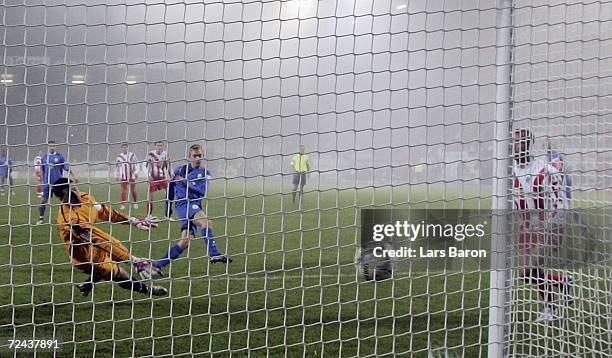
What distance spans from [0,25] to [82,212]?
142 cm

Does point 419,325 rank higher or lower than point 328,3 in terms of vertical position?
lower

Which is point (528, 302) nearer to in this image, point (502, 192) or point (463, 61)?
point (502, 192)

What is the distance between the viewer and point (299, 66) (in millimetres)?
3568

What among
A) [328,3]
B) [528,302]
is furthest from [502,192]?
[328,3]

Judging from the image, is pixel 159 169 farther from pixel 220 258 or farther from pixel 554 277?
pixel 554 277

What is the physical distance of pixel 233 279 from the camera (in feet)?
19.5

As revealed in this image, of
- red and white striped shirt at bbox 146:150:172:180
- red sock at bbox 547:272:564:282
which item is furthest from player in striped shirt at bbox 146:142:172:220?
red sock at bbox 547:272:564:282

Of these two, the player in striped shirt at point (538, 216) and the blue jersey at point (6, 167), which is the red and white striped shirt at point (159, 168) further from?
the player in striped shirt at point (538, 216)

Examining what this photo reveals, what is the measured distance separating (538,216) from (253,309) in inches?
91.3

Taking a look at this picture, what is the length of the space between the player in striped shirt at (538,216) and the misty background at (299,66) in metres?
0.14

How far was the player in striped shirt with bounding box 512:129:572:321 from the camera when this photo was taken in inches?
127

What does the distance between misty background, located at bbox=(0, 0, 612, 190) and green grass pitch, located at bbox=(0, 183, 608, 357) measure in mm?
404

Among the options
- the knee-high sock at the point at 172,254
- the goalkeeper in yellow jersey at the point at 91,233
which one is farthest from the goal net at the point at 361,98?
the knee-high sock at the point at 172,254

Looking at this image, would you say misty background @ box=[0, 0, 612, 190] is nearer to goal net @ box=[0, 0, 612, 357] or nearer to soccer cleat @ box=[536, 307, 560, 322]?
goal net @ box=[0, 0, 612, 357]
